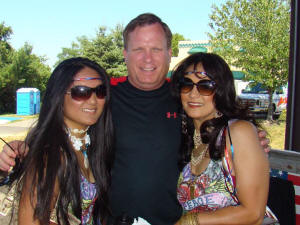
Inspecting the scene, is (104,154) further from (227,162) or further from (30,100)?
(30,100)

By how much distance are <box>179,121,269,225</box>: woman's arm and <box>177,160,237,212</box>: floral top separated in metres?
0.09

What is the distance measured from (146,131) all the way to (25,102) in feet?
63.6

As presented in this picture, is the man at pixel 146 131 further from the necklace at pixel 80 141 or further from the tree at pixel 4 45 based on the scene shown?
the tree at pixel 4 45

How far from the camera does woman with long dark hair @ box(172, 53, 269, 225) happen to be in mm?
1805

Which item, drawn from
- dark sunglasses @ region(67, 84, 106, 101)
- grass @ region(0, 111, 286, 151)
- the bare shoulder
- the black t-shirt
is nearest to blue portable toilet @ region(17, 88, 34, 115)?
grass @ region(0, 111, 286, 151)

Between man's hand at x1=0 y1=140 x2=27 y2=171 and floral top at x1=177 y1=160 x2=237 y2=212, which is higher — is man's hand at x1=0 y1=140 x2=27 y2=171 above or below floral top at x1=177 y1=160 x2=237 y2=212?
above

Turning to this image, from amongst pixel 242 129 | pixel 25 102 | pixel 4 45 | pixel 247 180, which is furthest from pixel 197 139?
pixel 4 45

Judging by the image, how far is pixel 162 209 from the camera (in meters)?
2.38

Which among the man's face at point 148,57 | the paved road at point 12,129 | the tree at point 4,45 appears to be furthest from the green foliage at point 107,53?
Answer: the man's face at point 148,57

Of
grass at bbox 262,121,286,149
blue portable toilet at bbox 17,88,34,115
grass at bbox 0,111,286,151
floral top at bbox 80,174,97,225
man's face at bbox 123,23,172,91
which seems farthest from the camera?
blue portable toilet at bbox 17,88,34,115

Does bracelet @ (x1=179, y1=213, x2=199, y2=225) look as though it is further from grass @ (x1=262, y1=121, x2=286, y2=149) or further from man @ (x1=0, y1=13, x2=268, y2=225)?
grass @ (x1=262, y1=121, x2=286, y2=149)

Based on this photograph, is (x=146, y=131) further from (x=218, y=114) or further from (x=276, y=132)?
(x=276, y=132)

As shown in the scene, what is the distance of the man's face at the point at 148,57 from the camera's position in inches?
107

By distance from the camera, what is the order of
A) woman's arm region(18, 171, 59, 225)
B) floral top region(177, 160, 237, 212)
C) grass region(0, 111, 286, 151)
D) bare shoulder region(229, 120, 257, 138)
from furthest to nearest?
grass region(0, 111, 286, 151) → floral top region(177, 160, 237, 212) → bare shoulder region(229, 120, 257, 138) → woman's arm region(18, 171, 59, 225)
